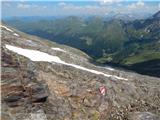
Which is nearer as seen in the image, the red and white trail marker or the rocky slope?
the rocky slope

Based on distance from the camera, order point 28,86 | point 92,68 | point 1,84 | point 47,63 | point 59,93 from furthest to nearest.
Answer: point 92,68, point 47,63, point 59,93, point 28,86, point 1,84

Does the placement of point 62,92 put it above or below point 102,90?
above

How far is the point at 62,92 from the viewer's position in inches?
1706

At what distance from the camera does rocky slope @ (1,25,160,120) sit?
3353 centimetres

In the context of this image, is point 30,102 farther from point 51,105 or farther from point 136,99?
point 136,99

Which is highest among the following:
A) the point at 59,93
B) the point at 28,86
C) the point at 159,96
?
the point at 28,86

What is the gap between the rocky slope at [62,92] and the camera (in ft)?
110

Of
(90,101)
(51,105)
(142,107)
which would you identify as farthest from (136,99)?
(51,105)

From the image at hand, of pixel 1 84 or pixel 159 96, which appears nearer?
pixel 1 84

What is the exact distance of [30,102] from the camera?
113 feet

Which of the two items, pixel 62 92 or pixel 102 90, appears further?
pixel 102 90

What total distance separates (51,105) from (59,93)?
442 centimetres

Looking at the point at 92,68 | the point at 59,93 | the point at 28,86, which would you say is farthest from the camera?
the point at 92,68

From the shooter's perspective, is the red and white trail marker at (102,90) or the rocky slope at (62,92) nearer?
the rocky slope at (62,92)
